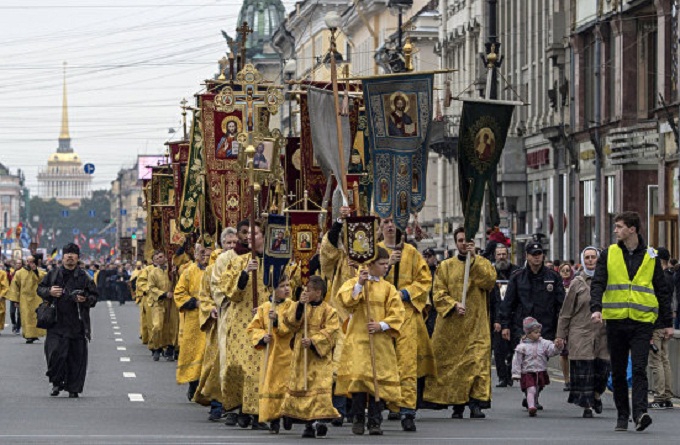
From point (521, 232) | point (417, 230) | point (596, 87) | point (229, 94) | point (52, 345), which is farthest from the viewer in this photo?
point (521, 232)

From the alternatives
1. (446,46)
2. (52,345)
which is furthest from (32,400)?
(446,46)

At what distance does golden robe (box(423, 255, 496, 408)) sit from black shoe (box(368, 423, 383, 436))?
2081mm

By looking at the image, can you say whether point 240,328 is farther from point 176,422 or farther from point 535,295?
point 535,295

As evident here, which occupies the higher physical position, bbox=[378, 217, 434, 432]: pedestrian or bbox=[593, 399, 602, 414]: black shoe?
bbox=[378, 217, 434, 432]: pedestrian

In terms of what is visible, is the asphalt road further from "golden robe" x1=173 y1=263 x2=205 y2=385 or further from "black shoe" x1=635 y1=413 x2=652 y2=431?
"golden robe" x1=173 y1=263 x2=205 y2=385

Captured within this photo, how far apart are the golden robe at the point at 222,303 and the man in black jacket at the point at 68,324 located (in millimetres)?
4219

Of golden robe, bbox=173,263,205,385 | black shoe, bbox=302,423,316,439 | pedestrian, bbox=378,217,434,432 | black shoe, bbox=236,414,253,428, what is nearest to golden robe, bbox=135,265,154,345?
golden robe, bbox=173,263,205,385

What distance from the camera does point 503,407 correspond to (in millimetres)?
20797

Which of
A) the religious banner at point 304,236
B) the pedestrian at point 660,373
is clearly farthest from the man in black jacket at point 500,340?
the religious banner at point 304,236

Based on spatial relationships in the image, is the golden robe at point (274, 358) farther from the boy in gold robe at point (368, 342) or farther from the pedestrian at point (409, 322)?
the pedestrian at point (409, 322)

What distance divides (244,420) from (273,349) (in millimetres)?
1159

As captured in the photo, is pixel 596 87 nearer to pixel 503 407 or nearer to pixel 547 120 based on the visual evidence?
pixel 547 120

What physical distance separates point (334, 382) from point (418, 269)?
4.08ft

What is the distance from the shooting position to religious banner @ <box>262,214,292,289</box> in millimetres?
17453
